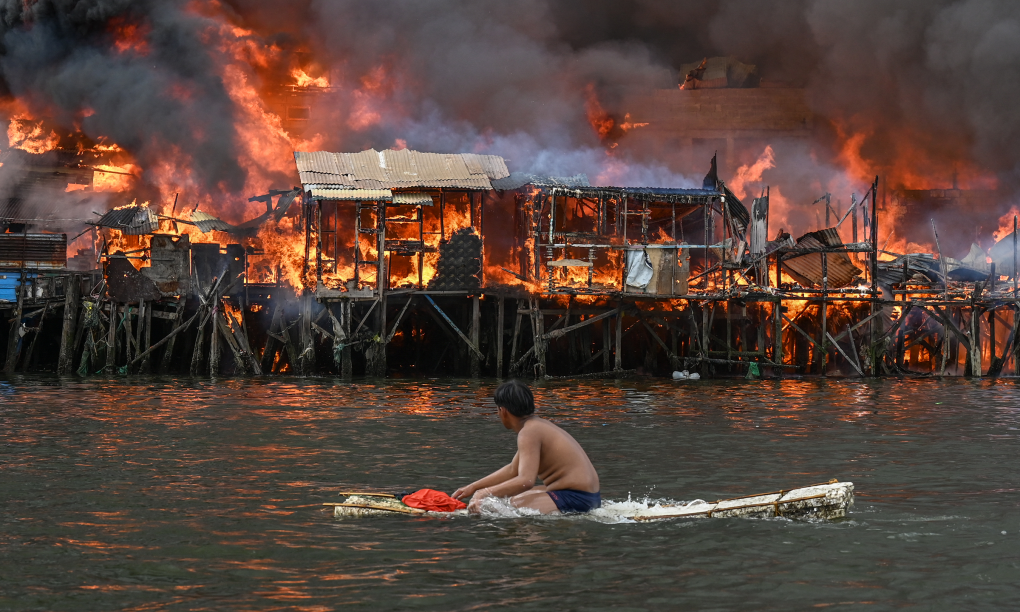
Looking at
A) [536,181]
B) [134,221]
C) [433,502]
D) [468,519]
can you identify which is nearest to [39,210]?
[134,221]

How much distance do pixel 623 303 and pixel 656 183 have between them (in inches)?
268

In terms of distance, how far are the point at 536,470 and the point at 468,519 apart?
955 millimetres

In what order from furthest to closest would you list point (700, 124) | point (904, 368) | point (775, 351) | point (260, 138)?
point (700, 124) < point (260, 138) < point (904, 368) < point (775, 351)

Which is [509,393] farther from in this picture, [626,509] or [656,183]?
[656,183]

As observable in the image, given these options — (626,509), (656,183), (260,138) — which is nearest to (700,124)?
(656,183)

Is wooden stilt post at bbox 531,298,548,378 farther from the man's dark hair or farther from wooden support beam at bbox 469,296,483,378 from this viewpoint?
the man's dark hair

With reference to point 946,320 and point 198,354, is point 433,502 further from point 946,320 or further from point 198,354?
point 946,320

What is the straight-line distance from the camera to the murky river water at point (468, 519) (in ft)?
25.4

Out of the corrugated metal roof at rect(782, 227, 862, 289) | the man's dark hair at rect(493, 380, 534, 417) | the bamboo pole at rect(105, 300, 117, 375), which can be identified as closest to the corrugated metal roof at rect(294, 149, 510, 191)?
the bamboo pole at rect(105, 300, 117, 375)

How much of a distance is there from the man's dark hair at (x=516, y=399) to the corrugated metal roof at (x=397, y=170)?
22933 millimetres

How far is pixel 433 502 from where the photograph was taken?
33.0ft

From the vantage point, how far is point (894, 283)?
35375mm

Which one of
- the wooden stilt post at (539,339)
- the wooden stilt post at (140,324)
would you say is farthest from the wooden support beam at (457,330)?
the wooden stilt post at (140,324)

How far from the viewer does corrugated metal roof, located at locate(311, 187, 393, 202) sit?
30.9 metres
